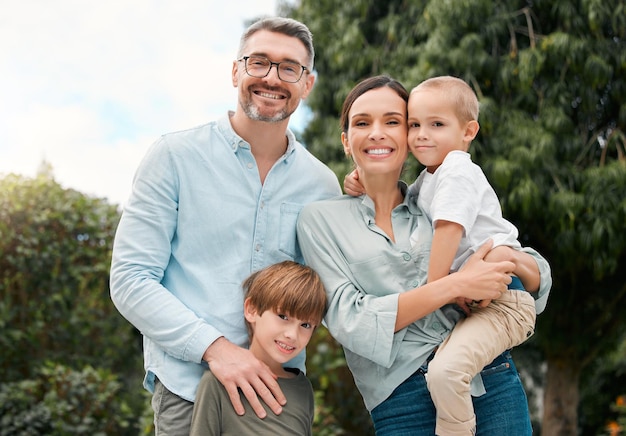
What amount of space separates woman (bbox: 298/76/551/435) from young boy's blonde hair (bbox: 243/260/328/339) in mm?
38

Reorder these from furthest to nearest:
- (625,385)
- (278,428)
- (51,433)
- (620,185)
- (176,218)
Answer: (625,385), (620,185), (51,433), (176,218), (278,428)

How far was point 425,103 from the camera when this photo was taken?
2.24 metres

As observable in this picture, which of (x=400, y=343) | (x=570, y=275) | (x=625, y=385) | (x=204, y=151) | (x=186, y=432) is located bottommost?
(x=625, y=385)

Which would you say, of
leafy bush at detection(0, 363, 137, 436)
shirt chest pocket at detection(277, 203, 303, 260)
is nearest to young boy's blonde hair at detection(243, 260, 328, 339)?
shirt chest pocket at detection(277, 203, 303, 260)

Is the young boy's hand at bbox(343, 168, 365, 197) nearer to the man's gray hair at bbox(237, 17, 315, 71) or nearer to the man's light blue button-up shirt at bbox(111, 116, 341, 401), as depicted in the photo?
the man's light blue button-up shirt at bbox(111, 116, 341, 401)

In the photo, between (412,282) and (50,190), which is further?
(50,190)

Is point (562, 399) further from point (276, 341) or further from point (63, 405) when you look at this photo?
point (276, 341)

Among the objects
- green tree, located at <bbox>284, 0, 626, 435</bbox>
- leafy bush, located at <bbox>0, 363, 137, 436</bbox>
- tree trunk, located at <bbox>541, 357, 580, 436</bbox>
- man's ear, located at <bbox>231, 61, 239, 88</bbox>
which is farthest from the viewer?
tree trunk, located at <bbox>541, 357, 580, 436</bbox>

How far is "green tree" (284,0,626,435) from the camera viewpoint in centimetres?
675

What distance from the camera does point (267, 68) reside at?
227 cm

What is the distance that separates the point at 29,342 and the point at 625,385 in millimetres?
8364

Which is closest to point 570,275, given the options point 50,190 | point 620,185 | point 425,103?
point 620,185

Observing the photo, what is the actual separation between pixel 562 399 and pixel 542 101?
388cm

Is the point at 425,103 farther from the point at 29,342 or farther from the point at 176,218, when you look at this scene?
the point at 29,342
